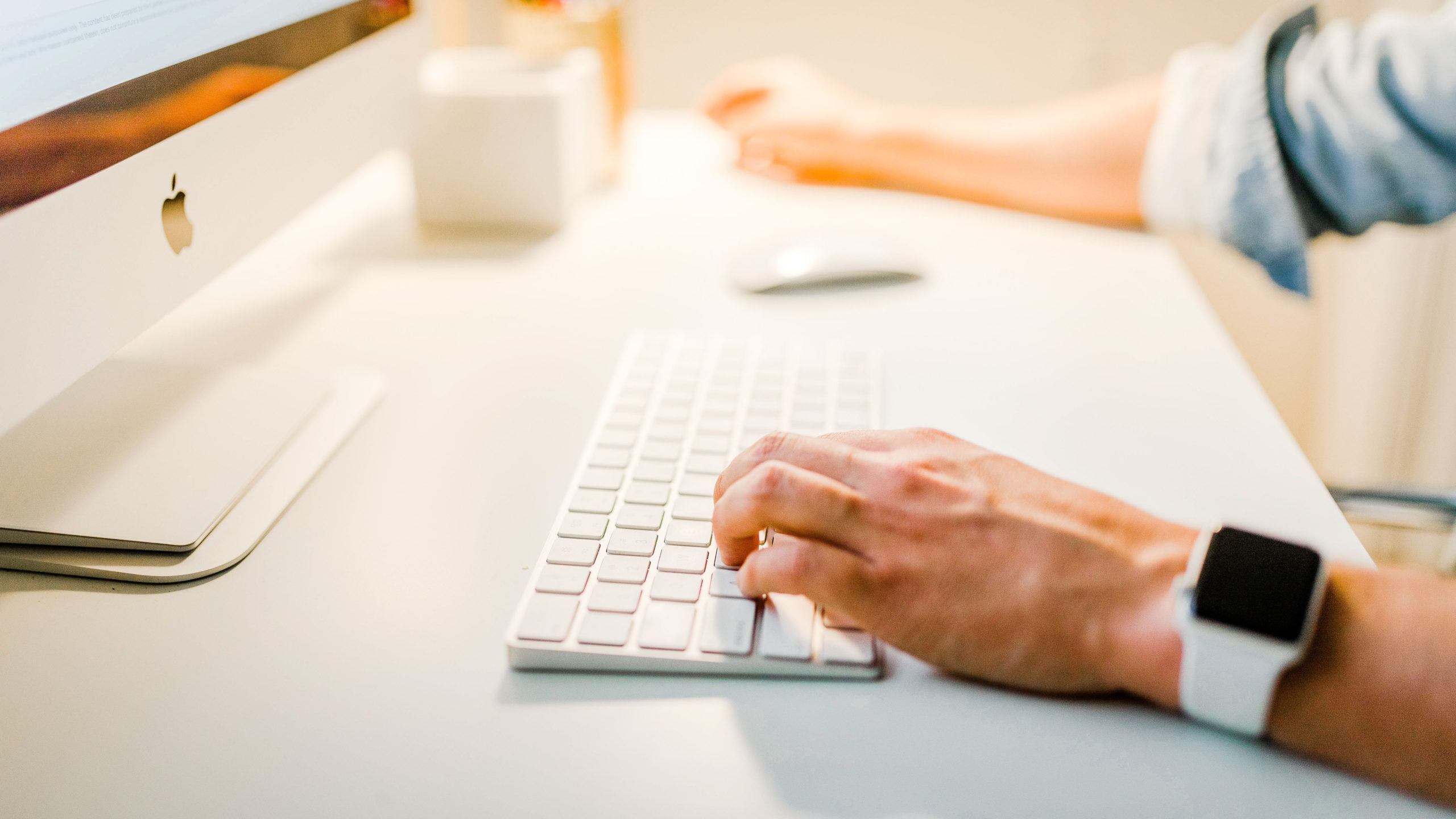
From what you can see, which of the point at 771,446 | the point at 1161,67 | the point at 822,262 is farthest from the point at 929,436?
the point at 1161,67

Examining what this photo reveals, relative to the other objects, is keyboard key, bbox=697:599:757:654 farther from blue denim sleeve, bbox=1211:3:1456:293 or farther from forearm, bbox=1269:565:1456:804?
blue denim sleeve, bbox=1211:3:1456:293

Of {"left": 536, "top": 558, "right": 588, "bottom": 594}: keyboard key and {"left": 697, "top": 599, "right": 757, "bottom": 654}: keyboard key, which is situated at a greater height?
{"left": 536, "top": 558, "right": 588, "bottom": 594}: keyboard key

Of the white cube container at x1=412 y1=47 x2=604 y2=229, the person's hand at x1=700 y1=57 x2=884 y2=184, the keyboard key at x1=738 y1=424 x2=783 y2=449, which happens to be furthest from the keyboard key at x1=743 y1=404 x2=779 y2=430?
the person's hand at x1=700 y1=57 x2=884 y2=184

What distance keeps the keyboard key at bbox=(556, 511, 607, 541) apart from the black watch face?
229 millimetres

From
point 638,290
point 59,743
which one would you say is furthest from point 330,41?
point 59,743

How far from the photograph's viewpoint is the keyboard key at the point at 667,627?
1.17ft

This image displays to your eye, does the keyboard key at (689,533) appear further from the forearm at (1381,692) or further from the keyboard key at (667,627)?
the forearm at (1381,692)

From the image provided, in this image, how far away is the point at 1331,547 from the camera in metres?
0.43

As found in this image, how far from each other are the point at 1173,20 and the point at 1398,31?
27.1 inches

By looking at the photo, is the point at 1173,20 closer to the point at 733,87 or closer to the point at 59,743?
the point at 733,87

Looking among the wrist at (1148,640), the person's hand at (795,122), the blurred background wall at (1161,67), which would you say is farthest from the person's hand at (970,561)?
the blurred background wall at (1161,67)

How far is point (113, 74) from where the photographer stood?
39cm

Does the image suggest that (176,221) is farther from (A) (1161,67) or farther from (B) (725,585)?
(A) (1161,67)

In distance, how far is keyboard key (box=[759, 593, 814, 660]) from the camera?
35cm
